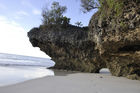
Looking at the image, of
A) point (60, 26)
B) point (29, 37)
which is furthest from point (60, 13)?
point (29, 37)

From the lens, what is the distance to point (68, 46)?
1466cm

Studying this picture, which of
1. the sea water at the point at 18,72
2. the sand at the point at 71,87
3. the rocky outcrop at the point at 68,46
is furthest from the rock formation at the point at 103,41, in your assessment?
the sea water at the point at 18,72

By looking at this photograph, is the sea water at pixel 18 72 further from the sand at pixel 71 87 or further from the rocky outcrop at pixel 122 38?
the rocky outcrop at pixel 122 38

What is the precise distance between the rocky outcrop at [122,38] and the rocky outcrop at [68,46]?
3.69 m

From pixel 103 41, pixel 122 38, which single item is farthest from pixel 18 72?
pixel 122 38

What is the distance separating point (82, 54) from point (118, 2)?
839cm

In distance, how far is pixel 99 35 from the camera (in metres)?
8.30

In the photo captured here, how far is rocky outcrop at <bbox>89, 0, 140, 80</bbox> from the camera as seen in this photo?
6.25m

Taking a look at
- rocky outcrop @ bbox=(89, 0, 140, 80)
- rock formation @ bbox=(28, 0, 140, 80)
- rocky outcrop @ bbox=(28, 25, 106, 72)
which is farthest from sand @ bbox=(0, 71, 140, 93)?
rocky outcrop @ bbox=(28, 25, 106, 72)

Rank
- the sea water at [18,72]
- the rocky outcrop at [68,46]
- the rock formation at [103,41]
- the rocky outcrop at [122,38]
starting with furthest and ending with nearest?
1. the rocky outcrop at [68,46]
2. the sea water at [18,72]
3. the rock formation at [103,41]
4. the rocky outcrop at [122,38]

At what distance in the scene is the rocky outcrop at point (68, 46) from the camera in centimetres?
1335

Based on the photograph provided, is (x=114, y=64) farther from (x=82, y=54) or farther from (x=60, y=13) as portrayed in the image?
(x=60, y=13)

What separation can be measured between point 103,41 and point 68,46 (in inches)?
278

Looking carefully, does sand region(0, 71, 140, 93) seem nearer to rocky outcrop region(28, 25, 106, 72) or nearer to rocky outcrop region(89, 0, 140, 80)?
rocky outcrop region(89, 0, 140, 80)
